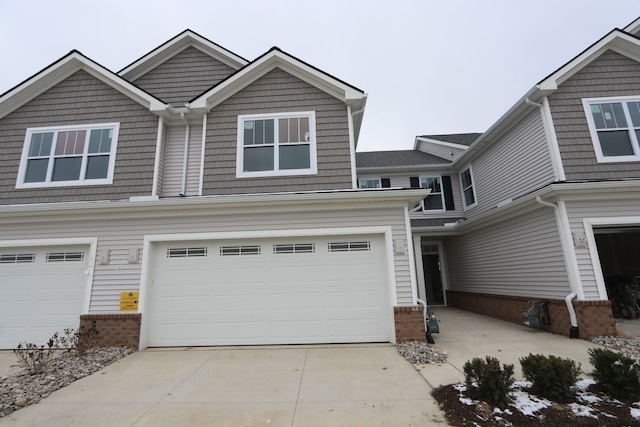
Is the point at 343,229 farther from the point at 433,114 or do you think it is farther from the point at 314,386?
the point at 433,114

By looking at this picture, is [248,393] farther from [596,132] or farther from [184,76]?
[596,132]

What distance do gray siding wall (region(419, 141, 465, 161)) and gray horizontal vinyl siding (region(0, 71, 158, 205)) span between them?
40.1 feet

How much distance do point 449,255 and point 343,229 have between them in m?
8.10

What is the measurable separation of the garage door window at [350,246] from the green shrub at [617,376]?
4157 mm

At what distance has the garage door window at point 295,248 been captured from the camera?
7125 millimetres

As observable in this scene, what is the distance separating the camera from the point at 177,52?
32.9 ft

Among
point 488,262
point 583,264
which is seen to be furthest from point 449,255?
point 583,264

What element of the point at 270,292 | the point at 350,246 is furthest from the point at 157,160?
the point at 350,246

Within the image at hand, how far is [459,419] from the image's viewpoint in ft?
10.9

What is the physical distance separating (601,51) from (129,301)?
45.3ft

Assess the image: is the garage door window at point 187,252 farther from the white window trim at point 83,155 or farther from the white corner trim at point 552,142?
the white corner trim at point 552,142

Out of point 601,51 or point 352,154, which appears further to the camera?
point 601,51

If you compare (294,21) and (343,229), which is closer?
(343,229)

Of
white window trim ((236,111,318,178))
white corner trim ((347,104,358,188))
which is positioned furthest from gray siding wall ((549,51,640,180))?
white window trim ((236,111,318,178))
